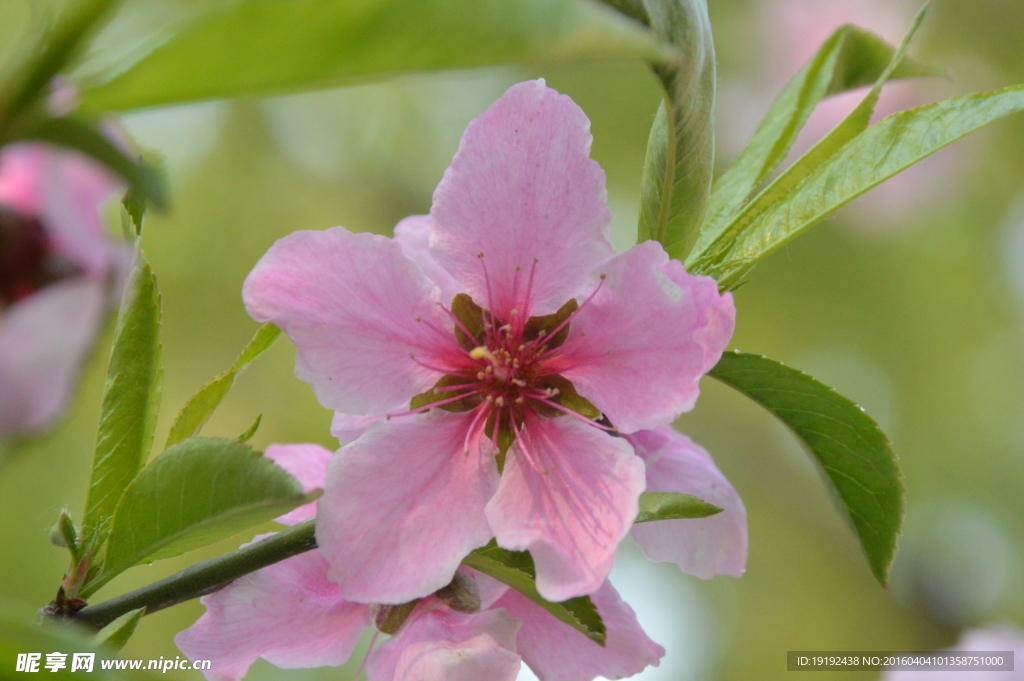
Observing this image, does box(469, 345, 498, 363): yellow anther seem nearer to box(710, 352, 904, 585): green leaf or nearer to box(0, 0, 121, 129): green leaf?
box(710, 352, 904, 585): green leaf

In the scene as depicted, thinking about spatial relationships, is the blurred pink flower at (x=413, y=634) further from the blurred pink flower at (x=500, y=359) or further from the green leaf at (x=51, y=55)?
the green leaf at (x=51, y=55)

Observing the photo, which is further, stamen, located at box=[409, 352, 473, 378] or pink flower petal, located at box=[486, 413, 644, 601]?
stamen, located at box=[409, 352, 473, 378]

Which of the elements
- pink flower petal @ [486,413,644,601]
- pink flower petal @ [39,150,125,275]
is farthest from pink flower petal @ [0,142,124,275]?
pink flower petal @ [486,413,644,601]

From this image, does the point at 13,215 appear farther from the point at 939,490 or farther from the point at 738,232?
the point at 939,490

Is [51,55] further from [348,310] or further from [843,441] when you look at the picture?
[843,441]

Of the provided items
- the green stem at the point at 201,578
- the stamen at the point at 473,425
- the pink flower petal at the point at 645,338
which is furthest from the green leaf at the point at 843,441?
the green stem at the point at 201,578

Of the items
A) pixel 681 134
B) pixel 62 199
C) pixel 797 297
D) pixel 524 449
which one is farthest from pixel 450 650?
pixel 797 297

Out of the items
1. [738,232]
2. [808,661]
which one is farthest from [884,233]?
[738,232]
